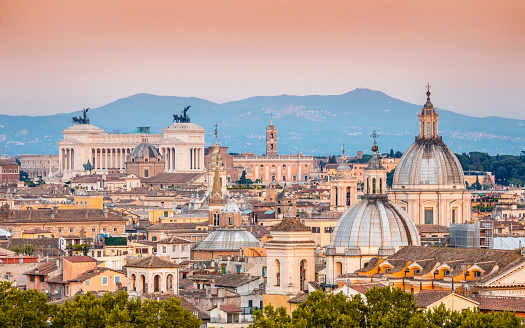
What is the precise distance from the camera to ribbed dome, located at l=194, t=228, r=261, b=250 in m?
71.6

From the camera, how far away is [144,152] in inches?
7357

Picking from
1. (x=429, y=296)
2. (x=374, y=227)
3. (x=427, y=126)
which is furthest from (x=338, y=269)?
(x=427, y=126)

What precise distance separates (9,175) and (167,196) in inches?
2501

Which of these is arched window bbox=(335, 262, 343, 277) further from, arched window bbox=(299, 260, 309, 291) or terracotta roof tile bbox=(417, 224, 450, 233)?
terracotta roof tile bbox=(417, 224, 450, 233)

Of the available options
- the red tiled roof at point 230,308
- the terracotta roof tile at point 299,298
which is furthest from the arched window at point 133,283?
the terracotta roof tile at point 299,298

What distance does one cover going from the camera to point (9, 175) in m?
188

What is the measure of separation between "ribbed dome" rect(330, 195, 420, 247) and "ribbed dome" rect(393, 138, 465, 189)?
25449 millimetres

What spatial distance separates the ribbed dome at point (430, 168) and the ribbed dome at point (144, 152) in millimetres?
109848

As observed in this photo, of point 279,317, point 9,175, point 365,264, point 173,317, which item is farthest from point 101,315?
point 9,175

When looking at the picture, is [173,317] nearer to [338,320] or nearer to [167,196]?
[338,320]

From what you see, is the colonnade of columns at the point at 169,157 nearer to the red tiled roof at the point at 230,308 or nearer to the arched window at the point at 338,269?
the arched window at the point at 338,269

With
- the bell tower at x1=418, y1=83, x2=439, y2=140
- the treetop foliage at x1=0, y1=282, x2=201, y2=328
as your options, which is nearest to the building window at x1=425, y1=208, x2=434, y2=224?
the bell tower at x1=418, y1=83, x2=439, y2=140

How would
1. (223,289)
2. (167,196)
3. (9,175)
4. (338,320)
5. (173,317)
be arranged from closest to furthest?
(338,320) < (173,317) < (223,289) < (167,196) < (9,175)

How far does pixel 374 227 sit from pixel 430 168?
87.3ft
